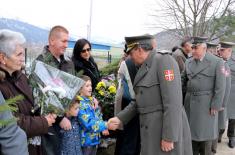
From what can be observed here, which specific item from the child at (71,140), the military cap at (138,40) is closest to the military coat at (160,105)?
the military cap at (138,40)

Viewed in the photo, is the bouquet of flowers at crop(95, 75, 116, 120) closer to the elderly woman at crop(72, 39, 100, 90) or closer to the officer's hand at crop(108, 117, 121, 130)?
the elderly woman at crop(72, 39, 100, 90)

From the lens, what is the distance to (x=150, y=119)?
3.53 m

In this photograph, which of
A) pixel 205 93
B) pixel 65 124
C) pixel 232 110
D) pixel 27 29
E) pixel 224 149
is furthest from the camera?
pixel 232 110

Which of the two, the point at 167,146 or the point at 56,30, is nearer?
the point at 167,146

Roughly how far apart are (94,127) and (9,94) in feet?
3.96

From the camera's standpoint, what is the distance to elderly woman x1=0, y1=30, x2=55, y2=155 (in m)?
2.57

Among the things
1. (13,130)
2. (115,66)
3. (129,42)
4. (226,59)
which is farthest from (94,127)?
(226,59)

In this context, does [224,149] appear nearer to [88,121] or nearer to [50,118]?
[88,121]

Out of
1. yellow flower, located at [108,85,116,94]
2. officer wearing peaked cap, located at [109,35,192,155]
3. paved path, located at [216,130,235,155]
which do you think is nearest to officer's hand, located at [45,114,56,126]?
officer wearing peaked cap, located at [109,35,192,155]

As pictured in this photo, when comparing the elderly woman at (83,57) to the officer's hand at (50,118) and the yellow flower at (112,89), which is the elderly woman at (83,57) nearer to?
the yellow flower at (112,89)

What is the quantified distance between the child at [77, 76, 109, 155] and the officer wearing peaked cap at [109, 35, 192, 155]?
47 cm

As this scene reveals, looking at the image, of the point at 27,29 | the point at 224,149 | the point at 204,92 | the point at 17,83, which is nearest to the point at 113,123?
the point at 17,83

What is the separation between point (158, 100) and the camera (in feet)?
11.3

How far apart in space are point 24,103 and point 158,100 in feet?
4.48
